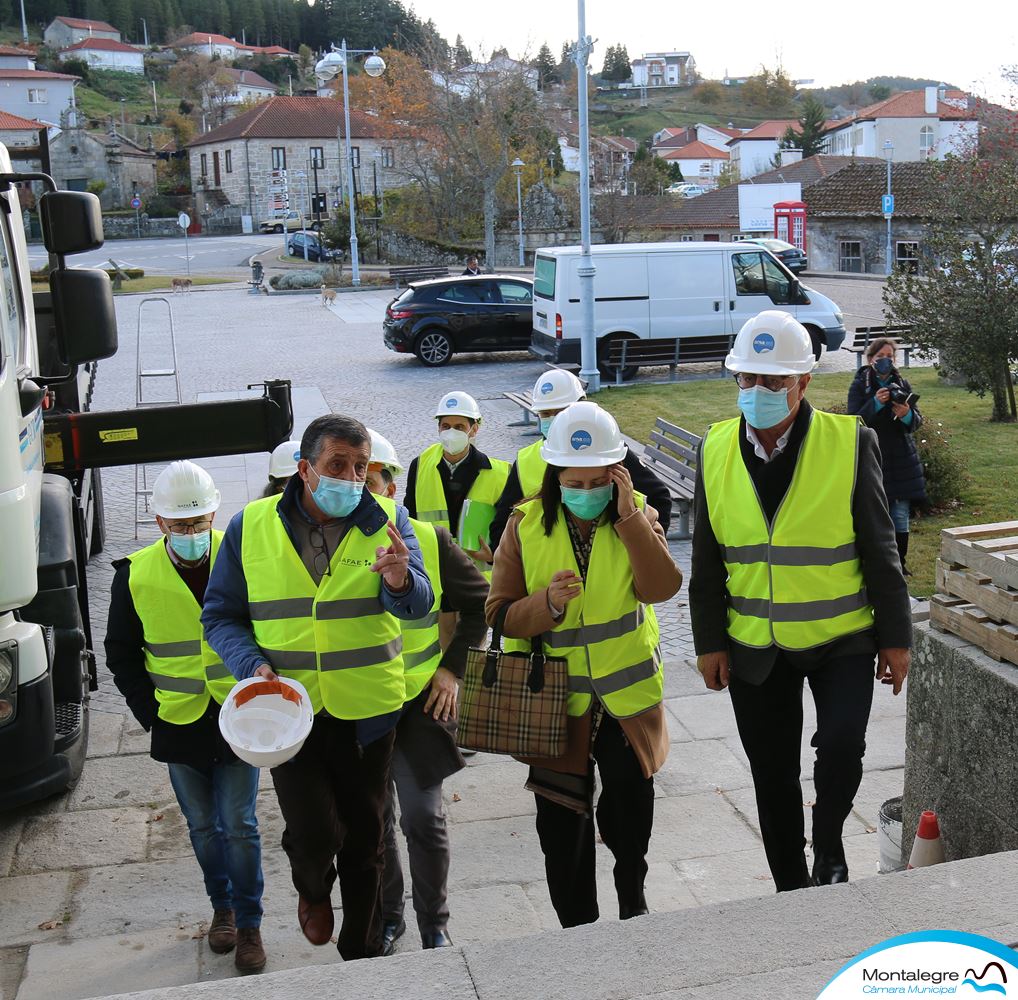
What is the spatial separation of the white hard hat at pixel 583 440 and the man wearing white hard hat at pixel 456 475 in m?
2.31

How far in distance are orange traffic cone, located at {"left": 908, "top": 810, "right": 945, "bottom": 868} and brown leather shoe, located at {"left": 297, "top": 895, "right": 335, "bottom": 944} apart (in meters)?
2.12

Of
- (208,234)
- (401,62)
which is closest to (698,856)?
(401,62)

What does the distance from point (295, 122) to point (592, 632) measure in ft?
320

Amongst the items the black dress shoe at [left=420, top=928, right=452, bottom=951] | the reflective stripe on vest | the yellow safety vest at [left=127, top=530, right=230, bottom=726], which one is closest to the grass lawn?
the reflective stripe on vest

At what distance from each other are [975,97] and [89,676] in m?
38.7

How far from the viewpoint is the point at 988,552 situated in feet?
14.6

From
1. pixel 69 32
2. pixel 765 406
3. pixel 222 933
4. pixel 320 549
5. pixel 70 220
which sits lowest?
pixel 222 933

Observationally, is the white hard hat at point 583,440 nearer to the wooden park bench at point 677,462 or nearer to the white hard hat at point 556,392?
the white hard hat at point 556,392

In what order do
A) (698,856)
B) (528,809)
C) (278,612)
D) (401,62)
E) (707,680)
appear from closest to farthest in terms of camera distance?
(278,612) → (707,680) → (698,856) → (528,809) → (401,62)

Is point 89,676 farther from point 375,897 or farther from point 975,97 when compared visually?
point 975,97

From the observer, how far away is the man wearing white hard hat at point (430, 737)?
179 inches

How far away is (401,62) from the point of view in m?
65.3

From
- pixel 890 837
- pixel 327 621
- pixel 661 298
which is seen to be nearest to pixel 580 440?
pixel 327 621

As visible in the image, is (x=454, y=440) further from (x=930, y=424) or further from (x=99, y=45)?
(x=99, y=45)
